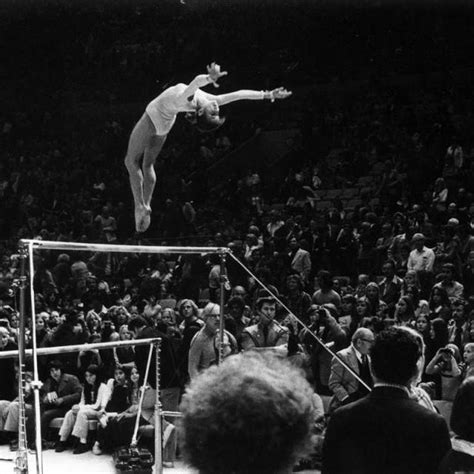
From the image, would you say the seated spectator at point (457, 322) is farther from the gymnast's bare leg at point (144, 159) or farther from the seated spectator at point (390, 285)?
the gymnast's bare leg at point (144, 159)

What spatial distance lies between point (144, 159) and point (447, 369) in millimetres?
3389

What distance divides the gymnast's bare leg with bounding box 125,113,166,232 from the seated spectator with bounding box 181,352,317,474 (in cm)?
718

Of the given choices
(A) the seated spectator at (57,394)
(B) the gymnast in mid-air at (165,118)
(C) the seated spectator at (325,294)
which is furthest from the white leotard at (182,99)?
(C) the seated spectator at (325,294)

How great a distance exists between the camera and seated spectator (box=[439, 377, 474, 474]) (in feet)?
9.52

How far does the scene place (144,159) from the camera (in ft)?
29.7

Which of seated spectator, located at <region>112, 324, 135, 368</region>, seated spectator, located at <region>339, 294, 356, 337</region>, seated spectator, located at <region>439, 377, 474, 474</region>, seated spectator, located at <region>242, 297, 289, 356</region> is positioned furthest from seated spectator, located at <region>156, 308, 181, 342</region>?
seated spectator, located at <region>439, 377, 474, 474</region>

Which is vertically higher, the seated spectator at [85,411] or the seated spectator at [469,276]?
the seated spectator at [469,276]

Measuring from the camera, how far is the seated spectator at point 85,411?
8.70 m

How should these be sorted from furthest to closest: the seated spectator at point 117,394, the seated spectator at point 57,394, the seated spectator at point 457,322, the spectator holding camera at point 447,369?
the seated spectator at point 57,394 → the seated spectator at point 117,394 → the seated spectator at point 457,322 → the spectator holding camera at point 447,369

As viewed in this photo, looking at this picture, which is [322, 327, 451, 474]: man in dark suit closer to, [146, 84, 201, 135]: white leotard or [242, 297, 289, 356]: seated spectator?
[242, 297, 289, 356]: seated spectator

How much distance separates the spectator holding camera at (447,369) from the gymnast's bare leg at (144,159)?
3042mm

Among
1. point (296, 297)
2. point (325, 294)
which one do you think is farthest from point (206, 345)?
point (296, 297)

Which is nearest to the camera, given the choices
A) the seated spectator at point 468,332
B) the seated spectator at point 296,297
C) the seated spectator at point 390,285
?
the seated spectator at point 468,332

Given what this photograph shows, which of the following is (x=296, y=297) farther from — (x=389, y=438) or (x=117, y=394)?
(x=389, y=438)
